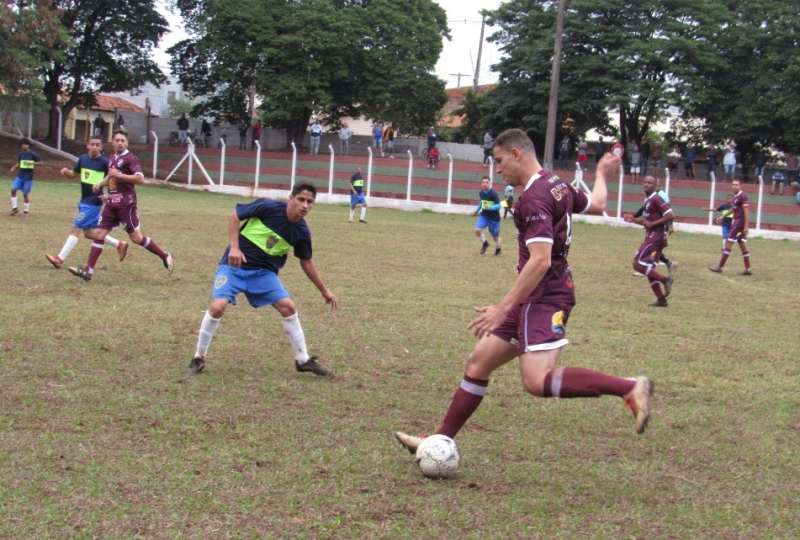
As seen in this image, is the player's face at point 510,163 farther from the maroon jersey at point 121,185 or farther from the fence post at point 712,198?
the fence post at point 712,198

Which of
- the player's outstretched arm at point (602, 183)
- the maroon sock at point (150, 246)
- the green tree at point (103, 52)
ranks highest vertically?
the green tree at point (103, 52)

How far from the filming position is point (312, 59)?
42.9 metres

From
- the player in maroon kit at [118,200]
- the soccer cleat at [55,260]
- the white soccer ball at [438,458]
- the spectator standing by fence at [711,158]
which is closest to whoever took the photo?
the white soccer ball at [438,458]

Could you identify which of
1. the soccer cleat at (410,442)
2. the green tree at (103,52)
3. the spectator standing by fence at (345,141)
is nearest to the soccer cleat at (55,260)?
the soccer cleat at (410,442)

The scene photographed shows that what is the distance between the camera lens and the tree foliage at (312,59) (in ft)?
139

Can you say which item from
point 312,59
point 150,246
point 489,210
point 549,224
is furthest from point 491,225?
point 312,59

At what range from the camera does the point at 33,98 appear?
3556 cm

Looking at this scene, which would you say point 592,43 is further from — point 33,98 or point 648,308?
point 648,308

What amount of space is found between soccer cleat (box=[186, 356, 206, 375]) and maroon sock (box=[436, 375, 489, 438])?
2553mm

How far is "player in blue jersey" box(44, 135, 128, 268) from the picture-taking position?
37.8 ft

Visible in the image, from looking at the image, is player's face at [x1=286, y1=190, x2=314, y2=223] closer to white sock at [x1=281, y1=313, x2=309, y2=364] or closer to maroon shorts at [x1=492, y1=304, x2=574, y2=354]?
white sock at [x1=281, y1=313, x2=309, y2=364]

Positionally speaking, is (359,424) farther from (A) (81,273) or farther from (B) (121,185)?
(B) (121,185)

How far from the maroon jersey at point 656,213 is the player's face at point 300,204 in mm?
7328

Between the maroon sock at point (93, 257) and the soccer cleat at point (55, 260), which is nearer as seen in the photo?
the maroon sock at point (93, 257)
